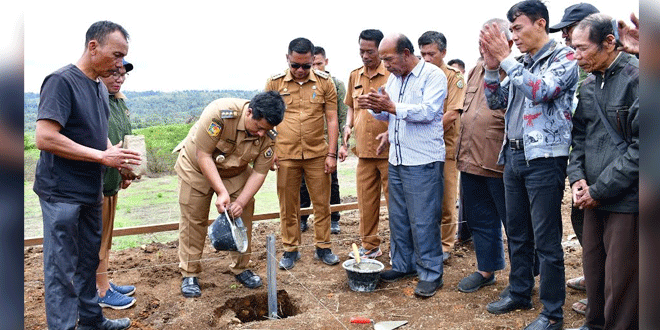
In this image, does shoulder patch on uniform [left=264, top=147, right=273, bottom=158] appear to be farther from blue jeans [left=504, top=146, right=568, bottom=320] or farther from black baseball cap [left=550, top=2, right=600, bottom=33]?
black baseball cap [left=550, top=2, right=600, bottom=33]

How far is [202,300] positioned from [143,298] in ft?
1.60

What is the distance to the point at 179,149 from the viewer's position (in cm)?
491

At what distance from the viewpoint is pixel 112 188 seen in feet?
13.4

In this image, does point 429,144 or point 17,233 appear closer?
point 17,233

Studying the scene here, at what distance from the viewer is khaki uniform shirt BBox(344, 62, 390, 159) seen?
512 centimetres

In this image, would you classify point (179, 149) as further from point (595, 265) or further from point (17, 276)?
point (17, 276)

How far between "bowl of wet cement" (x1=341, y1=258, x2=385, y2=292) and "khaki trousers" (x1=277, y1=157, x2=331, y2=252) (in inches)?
31.8

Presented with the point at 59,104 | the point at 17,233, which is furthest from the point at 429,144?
the point at 17,233

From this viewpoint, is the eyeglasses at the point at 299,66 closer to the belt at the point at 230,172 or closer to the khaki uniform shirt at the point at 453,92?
the belt at the point at 230,172

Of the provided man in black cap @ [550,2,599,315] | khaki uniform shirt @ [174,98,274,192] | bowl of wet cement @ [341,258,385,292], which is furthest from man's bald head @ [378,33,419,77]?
bowl of wet cement @ [341,258,385,292]

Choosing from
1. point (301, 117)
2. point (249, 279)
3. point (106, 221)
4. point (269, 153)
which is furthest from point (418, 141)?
point (106, 221)

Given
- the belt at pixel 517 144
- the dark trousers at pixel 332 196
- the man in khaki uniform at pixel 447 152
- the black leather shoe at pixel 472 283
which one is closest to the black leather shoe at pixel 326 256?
the man in khaki uniform at pixel 447 152

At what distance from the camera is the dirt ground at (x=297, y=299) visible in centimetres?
394

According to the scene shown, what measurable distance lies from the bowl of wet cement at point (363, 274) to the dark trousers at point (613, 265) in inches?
67.6
